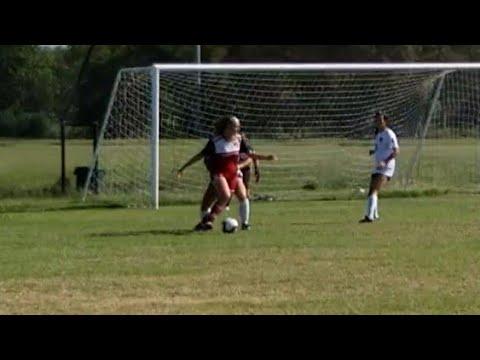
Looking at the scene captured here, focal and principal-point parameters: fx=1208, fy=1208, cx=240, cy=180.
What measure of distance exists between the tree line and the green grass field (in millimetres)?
18219

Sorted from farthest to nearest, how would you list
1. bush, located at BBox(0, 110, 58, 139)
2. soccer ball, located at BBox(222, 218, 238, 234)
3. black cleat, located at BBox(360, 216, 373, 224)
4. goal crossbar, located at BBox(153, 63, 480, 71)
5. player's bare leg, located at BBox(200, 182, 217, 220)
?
bush, located at BBox(0, 110, 58, 139), goal crossbar, located at BBox(153, 63, 480, 71), black cleat, located at BBox(360, 216, 373, 224), player's bare leg, located at BBox(200, 182, 217, 220), soccer ball, located at BBox(222, 218, 238, 234)

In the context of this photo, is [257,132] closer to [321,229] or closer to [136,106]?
[136,106]

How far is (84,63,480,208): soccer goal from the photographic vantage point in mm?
26250

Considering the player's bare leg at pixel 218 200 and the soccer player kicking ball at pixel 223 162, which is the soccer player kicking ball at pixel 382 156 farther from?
the player's bare leg at pixel 218 200

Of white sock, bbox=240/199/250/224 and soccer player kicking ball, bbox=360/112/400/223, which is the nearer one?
white sock, bbox=240/199/250/224

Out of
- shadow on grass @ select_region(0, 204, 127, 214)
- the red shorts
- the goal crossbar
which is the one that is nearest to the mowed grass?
the red shorts

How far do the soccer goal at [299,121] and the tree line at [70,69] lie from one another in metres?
9.47

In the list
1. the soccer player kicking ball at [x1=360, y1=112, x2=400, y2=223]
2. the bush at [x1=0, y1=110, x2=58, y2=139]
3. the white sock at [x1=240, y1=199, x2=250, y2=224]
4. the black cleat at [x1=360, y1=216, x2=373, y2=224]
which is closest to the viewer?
the white sock at [x1=240, y1=199, x2=250, y2=224]

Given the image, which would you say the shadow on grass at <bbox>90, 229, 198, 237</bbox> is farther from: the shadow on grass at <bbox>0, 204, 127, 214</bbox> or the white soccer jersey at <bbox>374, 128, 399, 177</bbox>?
the shadow on grass at <bbox>0, 204, 127, 214</bbox>

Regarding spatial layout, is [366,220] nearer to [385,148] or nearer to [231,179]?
[385,148]

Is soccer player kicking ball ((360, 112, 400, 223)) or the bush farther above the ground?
soccer player kicking ball ((360, 112, 400, 223))

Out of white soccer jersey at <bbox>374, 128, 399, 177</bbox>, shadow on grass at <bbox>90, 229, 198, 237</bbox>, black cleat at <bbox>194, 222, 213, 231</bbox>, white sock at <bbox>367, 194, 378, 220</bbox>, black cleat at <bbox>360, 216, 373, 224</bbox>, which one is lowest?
shadow on grass at <bbox>90, 229, 198, 237</bbox>

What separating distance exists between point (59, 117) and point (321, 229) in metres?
27.1

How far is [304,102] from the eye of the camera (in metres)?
29.6
